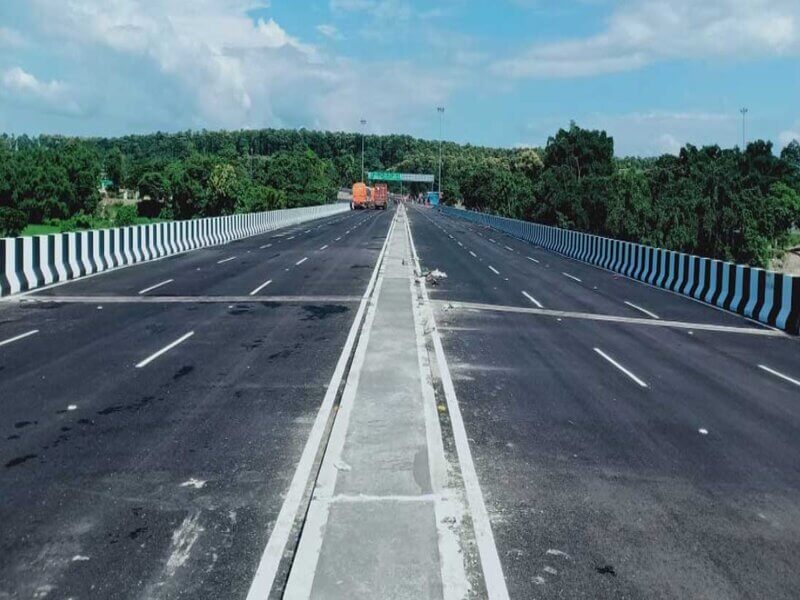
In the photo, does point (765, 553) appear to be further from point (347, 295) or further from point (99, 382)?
point (347, 295)

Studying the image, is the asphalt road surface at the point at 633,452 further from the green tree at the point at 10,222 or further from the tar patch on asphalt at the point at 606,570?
the green tree at the point at 10,222

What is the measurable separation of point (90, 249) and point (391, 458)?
19.9m

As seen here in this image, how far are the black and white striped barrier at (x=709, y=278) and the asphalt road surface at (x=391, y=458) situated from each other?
1798mm

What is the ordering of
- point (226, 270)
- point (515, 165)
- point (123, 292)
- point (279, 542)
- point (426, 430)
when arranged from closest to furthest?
point (279, 542), point (426, 430), point (123, 292), point (226, 270), point (515, 165)

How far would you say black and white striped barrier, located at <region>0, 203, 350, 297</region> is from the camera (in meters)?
18.9

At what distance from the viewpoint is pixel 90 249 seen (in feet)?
79.3

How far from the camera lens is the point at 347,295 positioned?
782 inches

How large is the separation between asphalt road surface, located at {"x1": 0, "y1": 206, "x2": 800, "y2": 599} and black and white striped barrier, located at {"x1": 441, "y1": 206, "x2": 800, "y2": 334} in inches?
70.8

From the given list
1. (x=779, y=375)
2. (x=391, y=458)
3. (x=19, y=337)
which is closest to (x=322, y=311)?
(x=19, y=337)

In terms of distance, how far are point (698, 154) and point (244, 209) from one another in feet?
165

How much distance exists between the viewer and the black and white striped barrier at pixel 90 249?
18.9 m

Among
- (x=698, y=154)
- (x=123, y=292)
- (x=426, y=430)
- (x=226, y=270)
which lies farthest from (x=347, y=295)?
(x=698, y=154)

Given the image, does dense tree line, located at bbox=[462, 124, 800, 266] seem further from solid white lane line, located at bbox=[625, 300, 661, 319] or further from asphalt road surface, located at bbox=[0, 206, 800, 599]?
asphalt road surface, located at bbox=[0, 206, 800, 599]

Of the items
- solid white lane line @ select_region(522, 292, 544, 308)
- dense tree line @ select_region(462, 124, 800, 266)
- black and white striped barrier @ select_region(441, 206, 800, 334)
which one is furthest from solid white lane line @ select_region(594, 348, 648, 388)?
dense tree line @ select_region(462, 124, 800, 266)
